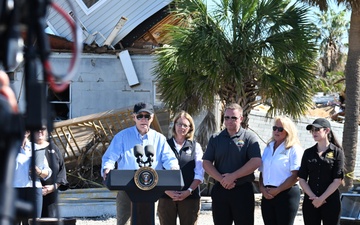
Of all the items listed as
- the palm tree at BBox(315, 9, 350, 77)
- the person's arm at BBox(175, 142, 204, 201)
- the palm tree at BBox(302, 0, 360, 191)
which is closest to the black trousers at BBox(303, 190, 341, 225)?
the person's arm at BBox(175, 142, 204, 201)

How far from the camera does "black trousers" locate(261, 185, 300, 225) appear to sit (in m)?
8.27

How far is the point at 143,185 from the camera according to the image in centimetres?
715

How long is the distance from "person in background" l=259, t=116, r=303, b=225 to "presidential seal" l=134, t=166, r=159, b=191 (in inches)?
68.8

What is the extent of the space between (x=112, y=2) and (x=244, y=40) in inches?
191

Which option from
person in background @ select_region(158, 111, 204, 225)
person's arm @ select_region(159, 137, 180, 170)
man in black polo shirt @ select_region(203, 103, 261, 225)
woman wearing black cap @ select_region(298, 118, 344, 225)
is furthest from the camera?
person in background @ select_region(158, 111, 204, 225)

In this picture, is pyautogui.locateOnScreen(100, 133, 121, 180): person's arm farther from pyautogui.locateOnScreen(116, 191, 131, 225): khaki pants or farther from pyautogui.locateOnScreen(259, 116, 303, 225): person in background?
pyautogui.locateOnScreen(259, 116, 303, 225): person in background

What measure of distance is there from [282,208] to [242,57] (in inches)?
245

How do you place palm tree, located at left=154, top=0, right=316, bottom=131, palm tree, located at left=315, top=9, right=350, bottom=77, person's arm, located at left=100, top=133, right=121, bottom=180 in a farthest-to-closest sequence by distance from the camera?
1. palm tree, located at left=315, top=9, right=350, bottom=77
2. palm tree, located at left=154, top=0, right=316, bottom=131
3. person's arm, located at left=100, top=133, right=121, bottom=180

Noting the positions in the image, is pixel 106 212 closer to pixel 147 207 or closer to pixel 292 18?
pixel 292 18

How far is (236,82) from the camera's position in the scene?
13820 mm

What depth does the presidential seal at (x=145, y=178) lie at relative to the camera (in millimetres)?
7146

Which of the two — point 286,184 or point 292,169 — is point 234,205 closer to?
point 286,184

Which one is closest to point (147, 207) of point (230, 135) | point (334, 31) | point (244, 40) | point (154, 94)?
point (230, 135)

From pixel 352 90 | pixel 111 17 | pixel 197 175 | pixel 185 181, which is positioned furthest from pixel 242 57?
pixel 185 181
